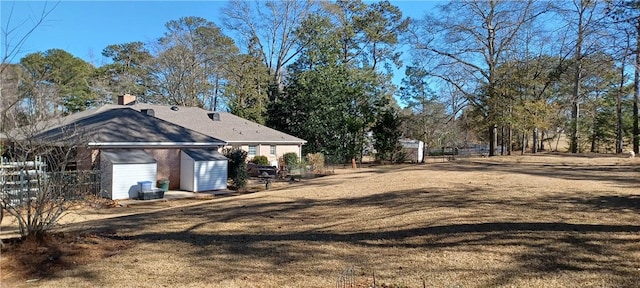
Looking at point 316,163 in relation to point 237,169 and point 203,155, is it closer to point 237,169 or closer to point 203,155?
point 237,169

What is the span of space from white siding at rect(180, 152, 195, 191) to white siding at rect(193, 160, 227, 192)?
24cm

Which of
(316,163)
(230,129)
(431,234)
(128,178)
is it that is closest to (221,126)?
(230,129)

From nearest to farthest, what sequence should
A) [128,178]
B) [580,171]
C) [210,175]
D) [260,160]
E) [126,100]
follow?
[128,178], [580,171], [210,175], [260,160], [126,100]

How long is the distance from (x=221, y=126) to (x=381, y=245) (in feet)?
78.6

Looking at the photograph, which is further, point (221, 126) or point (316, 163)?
point (221, 126)

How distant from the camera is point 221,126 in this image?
94.2ft

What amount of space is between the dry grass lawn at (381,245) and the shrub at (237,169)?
31.0ft

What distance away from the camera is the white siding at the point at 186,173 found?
61.2 feet

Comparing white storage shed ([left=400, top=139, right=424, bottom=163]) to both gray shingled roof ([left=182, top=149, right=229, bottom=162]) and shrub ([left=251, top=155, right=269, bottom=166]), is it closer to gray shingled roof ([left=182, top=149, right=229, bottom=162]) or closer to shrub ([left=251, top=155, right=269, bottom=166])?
shrub ([left=251, top=155, right=269, bottom=166])

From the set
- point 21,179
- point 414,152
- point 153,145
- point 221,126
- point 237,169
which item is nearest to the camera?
point 21,179

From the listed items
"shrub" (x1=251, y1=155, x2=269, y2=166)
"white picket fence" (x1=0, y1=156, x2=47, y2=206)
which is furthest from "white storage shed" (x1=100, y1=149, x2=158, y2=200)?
"shrub" (x1=251, y1=155, x2=269, y2=166)

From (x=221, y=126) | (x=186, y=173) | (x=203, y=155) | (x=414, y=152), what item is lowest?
(x=186, y=173)

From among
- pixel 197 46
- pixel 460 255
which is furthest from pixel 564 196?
pixel 197 46

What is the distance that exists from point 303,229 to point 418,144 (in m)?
30.5
